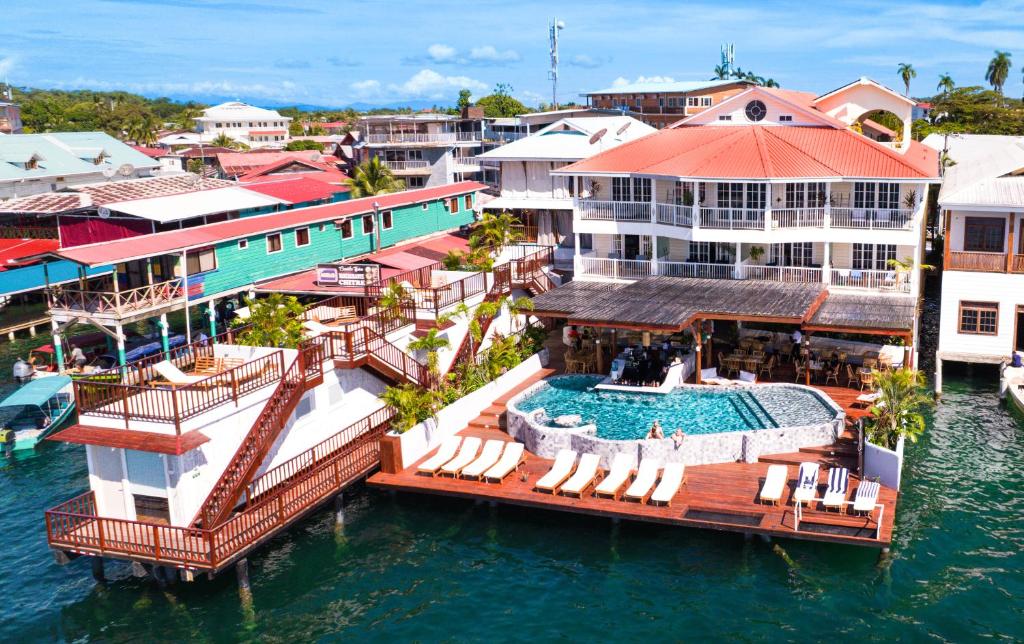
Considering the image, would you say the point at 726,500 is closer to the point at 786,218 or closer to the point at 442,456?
the point at 442,456

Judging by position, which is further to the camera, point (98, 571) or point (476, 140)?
point (476, 140)

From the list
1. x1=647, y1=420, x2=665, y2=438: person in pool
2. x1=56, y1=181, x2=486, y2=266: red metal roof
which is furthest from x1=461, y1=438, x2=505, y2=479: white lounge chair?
x1=56, y1=181, x2=486, y2=266: red metal roof

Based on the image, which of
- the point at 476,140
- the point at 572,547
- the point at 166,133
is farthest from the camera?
the point at 166,133

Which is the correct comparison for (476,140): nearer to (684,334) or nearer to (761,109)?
(761,109)

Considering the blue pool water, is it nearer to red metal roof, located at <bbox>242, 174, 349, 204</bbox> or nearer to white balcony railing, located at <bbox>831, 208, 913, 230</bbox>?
white balcony railing, located at <bbox>831, 208, 913, 230</bbox>

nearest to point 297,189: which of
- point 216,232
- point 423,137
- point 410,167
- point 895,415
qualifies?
point 423,137

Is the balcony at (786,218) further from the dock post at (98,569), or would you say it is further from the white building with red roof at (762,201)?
the dock post at (98,569)

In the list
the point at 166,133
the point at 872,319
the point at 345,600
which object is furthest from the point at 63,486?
the point at 166,133

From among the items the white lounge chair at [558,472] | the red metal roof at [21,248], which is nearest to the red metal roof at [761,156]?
the white lounge chair at [558,472]
